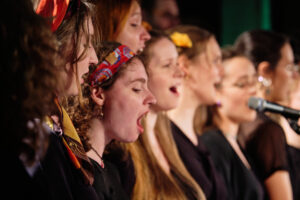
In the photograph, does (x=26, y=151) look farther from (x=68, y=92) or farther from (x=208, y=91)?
(x=208, y=91)

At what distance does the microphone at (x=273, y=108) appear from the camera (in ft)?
5.72

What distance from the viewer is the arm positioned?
2.62 metres

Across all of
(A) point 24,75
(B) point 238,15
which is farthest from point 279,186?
(A) point 24,75

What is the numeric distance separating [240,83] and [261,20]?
5.89ft

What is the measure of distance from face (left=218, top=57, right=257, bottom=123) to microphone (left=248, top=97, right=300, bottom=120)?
857 millimetres

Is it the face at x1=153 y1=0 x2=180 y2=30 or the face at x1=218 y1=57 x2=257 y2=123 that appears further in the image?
the face at x1=153 y1=0 x2=180 y2=30

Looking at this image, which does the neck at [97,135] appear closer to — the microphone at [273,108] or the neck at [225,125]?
the microphone at [273,108]

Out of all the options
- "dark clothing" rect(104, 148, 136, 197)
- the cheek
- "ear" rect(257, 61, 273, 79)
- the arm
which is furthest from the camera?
"ear" rect(257, 61, 273, 79)

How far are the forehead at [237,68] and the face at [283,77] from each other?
382 mm

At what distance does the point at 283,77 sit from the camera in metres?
3.13

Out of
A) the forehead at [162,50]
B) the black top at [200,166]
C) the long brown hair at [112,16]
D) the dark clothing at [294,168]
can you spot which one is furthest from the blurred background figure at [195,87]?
the dark clothing at [294,168]

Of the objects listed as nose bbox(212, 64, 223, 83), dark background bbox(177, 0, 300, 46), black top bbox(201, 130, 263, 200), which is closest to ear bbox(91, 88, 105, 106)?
nose bbox(212, 64, 223, 83)

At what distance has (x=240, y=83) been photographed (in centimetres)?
272

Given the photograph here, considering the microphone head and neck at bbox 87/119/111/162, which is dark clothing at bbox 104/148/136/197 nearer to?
neck at bbox 87/119/111/162
